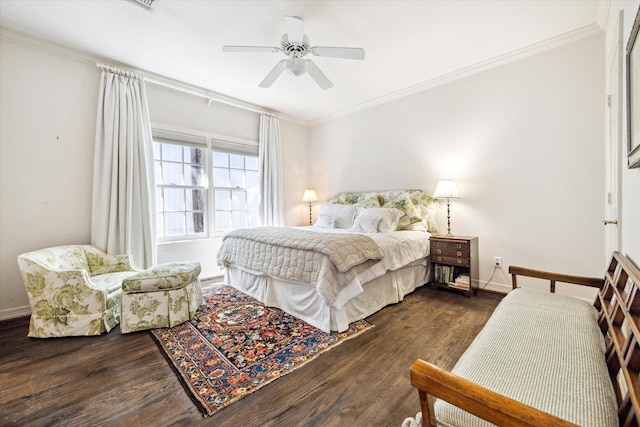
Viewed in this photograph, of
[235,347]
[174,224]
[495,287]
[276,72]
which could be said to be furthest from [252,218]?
[495,287]

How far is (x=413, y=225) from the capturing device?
3.31 m

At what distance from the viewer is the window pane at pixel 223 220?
4025 mm

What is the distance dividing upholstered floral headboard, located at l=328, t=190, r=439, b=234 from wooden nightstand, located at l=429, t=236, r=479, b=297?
11.6 inches

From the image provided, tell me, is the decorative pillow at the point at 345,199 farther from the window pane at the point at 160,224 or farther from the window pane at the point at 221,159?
the window pane at the point at 160,224

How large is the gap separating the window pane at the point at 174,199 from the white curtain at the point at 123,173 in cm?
33

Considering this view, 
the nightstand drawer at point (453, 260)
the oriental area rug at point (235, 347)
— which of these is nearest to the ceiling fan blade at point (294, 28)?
the oriental area rug at point (235, 347)

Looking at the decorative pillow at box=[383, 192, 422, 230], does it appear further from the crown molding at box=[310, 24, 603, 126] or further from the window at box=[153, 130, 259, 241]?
the window at box=[153, 130, 259, 241]

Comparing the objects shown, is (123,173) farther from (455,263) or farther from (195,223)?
Result: (455,263)

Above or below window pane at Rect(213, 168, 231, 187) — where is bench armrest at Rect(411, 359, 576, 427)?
below

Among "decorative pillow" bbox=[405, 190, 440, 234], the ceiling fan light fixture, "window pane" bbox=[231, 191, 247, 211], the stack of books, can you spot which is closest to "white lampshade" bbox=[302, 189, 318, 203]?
"window pane" bbox=[231, 191, 247, 211]

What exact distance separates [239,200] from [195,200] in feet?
2.28

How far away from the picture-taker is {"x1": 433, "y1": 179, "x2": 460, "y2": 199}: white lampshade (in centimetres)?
307

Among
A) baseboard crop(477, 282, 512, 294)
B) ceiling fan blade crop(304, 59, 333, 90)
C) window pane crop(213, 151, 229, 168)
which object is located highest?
ceiling fan blade crop(304, 59, 333, 90)

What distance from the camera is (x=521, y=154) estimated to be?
9.27 ft
